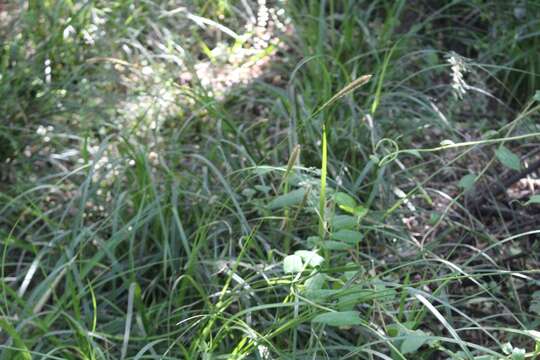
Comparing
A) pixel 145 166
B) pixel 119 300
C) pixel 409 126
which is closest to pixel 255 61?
pixel 409 126

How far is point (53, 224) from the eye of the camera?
2.78 m

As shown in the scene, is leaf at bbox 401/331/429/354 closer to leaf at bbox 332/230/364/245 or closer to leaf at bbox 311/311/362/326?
leaf at bbox 311/311/362/326

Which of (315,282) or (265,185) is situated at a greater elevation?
(315,282)

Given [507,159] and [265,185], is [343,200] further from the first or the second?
[265,185]

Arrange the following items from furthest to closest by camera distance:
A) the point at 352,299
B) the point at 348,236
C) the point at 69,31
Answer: the point at 69,31, the point at 348,236, the point at 352,299

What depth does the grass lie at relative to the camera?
2182 millimetres

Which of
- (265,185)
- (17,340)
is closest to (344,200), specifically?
(265,185)

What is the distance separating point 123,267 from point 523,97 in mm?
1682

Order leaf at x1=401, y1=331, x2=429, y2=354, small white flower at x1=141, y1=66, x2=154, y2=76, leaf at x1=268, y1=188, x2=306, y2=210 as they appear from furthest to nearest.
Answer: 1. small white flower at x1=141, y1=66, x2=154, y2=76
2. leaf at x1=268, y1=188, x2=306, y2=210
3. leaf at x1=401, y1=331, x2=429, y2=354

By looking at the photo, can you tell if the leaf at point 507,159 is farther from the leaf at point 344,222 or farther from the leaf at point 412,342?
the leaf at point 412,342

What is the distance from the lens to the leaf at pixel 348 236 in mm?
2045

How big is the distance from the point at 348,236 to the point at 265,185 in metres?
0.73

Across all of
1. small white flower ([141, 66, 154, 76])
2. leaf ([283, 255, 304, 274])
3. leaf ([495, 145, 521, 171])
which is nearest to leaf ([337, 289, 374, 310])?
leaf ([283, 255, 304, 274])

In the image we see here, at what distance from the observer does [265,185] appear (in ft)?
9.05
